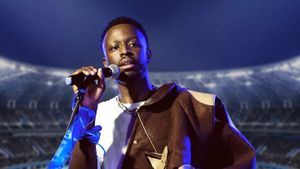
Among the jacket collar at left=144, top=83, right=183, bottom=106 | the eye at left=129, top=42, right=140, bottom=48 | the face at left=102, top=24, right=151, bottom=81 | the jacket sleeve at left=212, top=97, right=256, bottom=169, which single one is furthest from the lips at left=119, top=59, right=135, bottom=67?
the jacket sleeve at left=212, top=97, right=256, bottom=169

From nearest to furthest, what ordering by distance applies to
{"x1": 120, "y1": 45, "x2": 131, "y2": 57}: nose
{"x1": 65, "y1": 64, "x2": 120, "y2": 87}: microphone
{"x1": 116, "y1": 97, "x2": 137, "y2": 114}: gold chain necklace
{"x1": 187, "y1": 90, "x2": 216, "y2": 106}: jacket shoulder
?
{"x1": 65, "y1": 64, "x2": 120, "y2": 87}: microphone → {"x1": 187, "y1": 90, "x2": 216, "y2": 106}: jacket shoulder → {"x1": 120, "y1": 45, "x2": 131, "y2": 57}: nose → {"x1": 116, "y1": 97, "x2": 137, "y2": 114}: gold chain necklace

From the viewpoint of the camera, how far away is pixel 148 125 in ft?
5.37

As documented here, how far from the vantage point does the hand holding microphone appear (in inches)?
57.4

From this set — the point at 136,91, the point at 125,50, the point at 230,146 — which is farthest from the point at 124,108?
the point at 230,146

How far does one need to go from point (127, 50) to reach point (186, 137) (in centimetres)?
59

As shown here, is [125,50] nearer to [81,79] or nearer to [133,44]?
[133,44]

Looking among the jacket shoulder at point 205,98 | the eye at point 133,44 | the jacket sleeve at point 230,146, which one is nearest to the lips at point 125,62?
the eye at point 133,44

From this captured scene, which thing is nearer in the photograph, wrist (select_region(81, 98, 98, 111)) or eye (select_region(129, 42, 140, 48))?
wrist (select_region(81, 98, 98, 111))

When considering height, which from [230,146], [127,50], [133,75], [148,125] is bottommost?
[230,146]

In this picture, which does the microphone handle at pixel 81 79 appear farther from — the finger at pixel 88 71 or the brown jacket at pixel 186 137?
the brown jacket at pixel 186 137

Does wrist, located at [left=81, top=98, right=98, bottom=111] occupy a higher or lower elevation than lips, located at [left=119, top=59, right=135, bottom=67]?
lower

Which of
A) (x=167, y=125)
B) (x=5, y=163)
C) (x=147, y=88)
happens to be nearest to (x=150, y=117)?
(x=167, y=125)

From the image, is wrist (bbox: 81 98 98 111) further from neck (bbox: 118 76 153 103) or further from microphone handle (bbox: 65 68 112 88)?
neck (bbox: 118 76 153 103)

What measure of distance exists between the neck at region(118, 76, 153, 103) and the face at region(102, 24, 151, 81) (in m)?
0.06
